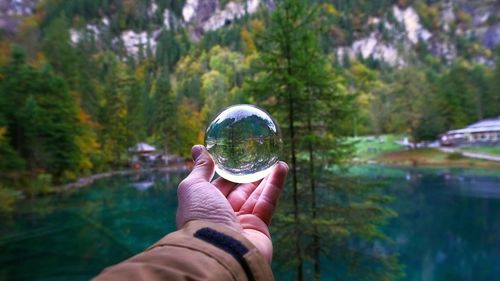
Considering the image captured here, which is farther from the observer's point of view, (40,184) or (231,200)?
(40,184)

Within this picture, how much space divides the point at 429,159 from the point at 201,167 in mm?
36247

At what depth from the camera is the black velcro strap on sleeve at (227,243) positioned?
1217 millimetres

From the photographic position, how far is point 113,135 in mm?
34219

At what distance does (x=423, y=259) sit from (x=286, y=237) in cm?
A: 710

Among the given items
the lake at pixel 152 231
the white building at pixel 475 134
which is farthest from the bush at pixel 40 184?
the white building at pixel 475 134

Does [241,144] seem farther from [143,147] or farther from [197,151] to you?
[143,147]

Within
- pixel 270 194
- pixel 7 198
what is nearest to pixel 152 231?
pixel 7 198

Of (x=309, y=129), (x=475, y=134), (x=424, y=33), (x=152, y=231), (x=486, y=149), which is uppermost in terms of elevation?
(x=424, y=33)

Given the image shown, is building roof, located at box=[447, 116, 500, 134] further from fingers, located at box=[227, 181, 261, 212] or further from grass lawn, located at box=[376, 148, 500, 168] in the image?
fingers, located at box=[227, 181, 261, 212]

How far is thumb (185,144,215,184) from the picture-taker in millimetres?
1943

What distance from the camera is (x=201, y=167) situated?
6.64ft

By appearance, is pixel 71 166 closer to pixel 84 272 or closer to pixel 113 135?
pixel 113 135

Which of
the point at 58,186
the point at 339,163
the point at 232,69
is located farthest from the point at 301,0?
the point at 232,69

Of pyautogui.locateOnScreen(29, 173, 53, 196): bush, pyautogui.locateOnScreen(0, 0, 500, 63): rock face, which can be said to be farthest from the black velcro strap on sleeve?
pyautogui.locateOnScreen(0, 0, 500, 63): rock face
